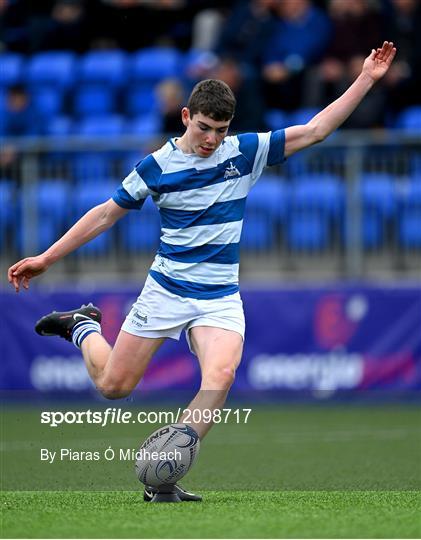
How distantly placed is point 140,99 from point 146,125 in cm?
93

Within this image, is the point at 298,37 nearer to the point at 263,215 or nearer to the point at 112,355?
the point at 263,215

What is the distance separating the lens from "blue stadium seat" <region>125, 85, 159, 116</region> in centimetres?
1767

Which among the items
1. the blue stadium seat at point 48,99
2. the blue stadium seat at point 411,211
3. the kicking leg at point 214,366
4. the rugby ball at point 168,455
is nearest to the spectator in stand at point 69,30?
the blue stadium seat at point 48,99

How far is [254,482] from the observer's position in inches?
348

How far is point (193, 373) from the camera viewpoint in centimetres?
1494

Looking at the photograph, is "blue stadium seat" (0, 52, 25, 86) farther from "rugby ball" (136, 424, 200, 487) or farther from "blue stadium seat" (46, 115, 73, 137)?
"rugby ball" (136, 424, 200, 487)

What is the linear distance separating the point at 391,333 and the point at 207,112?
7723mm

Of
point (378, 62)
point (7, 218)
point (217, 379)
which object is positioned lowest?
point (7, 218)

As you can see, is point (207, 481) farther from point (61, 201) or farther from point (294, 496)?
point (61, 201)

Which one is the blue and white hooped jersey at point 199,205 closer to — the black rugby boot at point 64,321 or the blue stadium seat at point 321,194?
the black rugby boot at point 64,321

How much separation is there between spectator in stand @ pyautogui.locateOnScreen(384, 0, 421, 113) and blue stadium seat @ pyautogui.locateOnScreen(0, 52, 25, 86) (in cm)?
502

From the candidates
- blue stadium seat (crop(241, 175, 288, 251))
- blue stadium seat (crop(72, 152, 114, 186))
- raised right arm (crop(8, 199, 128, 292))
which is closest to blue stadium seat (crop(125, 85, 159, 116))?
blue stadium seat (crop(72, 152, 114, 186))

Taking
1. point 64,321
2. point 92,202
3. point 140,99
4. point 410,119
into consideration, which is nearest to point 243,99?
point 410,119

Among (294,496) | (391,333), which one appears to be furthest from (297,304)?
(294,496)
